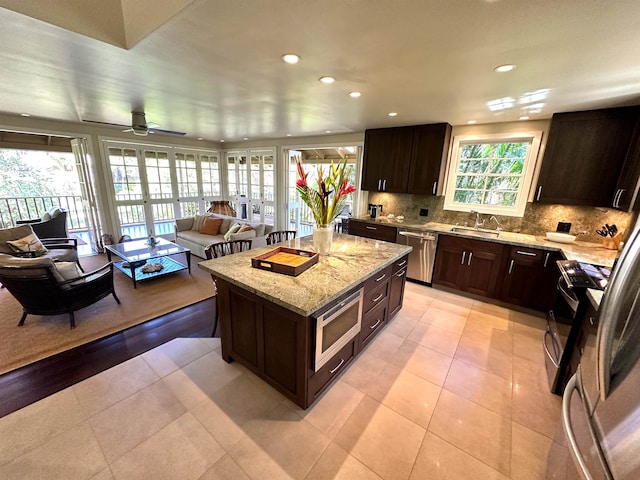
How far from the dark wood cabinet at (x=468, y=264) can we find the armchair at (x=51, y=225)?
6.37 m

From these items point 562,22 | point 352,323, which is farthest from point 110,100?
point 562,22

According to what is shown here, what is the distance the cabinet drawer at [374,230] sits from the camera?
3.90 metres

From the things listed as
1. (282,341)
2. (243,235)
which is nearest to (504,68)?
(282,341)

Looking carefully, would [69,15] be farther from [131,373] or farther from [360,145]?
[360,145]

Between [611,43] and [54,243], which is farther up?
[611,43]

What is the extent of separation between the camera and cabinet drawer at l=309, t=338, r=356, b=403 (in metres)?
1.72

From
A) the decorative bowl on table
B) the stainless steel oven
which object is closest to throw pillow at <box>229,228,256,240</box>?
the stainless steel oven

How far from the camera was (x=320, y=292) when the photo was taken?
1.54 metres

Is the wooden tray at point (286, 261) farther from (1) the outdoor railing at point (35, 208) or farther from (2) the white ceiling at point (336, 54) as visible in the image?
(1) the outdoor railing at point (35, 208)

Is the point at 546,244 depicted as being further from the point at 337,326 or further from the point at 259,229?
the point at 259,229

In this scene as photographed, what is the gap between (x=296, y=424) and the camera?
5.37 ft

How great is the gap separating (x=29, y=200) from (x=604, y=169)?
406 inches

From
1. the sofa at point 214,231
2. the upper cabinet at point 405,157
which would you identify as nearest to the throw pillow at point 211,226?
the sofa at point 214,231

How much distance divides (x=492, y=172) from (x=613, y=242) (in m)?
1.52
